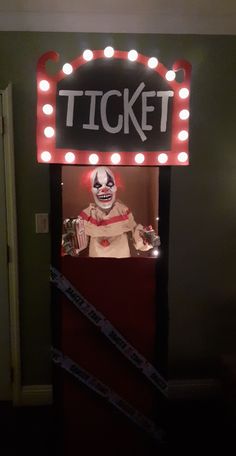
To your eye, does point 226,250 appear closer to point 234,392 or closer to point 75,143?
point 234,392

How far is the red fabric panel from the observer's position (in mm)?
1525

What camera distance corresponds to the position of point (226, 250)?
2217mm

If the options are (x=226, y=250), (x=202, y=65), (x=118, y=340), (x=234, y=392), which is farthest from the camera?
(x=226, y=250)

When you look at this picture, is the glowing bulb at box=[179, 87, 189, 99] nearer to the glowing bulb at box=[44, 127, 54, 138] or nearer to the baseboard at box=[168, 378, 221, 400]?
the glowing bulb at box=[44, 127, 54, 138]

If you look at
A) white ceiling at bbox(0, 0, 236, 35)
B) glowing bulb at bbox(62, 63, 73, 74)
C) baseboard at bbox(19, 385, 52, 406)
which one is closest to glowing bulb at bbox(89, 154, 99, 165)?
glowing bulb at bbox(62, 63, 73, 74)

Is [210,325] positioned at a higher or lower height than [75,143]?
lower

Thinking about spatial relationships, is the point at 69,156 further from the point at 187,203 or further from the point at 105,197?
the point at 187,203

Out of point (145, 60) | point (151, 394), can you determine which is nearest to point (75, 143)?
point (145, 60)

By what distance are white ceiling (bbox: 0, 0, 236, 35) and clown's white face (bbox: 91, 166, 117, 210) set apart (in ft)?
3.30

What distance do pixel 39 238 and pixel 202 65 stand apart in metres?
1.43

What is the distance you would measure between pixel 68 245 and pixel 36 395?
1.22 meters

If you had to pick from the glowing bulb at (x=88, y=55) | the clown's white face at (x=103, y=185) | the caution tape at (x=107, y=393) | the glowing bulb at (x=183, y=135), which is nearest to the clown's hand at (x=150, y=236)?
the clown's white face at (x=103, y=185)

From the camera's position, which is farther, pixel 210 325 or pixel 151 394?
pixel 210 325

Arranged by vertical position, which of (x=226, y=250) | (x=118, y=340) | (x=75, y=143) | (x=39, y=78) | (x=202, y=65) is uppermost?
(x=202, y=65)
